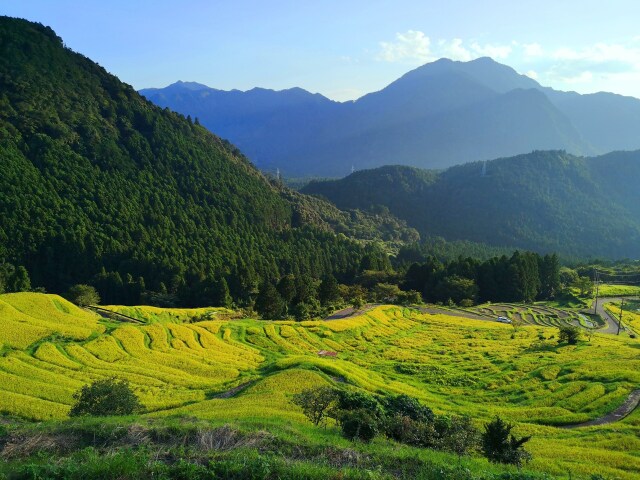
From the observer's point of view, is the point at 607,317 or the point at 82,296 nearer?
the point at 82,296

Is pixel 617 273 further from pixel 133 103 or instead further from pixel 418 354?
pixel 133 103

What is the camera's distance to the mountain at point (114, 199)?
4683 inches

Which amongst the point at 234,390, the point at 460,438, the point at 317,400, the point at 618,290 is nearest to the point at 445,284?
the point at 618,290

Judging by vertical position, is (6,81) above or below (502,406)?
above

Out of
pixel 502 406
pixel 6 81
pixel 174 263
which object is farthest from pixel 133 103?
pixel 502 406

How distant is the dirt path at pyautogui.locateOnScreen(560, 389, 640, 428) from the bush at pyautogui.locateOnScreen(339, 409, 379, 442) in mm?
21455

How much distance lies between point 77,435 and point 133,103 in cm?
20768

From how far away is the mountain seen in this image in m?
119

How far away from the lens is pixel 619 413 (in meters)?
35.0

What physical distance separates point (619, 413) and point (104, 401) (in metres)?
37.9

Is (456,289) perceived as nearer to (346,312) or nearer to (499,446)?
(346,312)

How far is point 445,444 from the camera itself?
21.0 metres

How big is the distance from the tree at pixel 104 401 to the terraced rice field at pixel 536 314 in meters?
83.0

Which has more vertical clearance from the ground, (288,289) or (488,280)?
(488,280)
